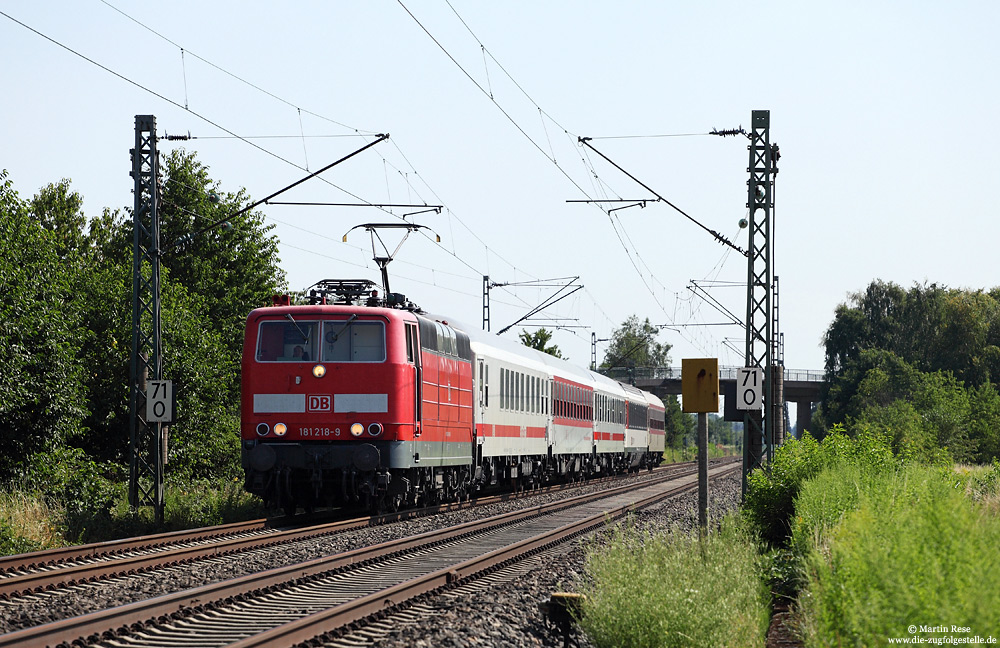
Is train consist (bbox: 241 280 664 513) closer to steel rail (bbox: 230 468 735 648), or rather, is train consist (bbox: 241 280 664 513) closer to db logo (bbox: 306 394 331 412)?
db logo (bbox: 306 394 331 412)

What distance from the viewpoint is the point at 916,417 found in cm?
5256

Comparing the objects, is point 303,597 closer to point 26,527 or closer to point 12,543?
point 12,543

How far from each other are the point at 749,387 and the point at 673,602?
12.4 meters

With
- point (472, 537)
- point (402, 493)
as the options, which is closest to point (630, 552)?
point (472, 537)

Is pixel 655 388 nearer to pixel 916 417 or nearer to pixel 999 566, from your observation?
pixel 916 417

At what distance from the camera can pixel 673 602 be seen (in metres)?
7.93

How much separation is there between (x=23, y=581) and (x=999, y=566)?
8652 millimetres

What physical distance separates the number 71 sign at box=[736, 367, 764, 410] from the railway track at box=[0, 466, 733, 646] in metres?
4.25

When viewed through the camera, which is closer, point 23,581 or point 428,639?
point 428,639

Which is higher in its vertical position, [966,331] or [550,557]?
[966,331]

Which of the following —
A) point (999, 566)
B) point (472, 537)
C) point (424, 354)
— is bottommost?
point (472, 537)

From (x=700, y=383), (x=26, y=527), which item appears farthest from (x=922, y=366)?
(x=26, y=527)

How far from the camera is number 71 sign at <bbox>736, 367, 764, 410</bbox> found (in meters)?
19.8

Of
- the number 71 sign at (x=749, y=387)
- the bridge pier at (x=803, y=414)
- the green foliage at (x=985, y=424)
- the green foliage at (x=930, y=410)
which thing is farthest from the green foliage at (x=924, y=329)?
the number 71 sign at (x=749, y=387)
